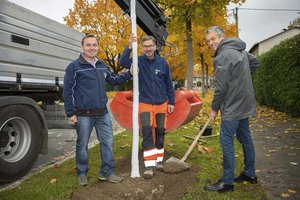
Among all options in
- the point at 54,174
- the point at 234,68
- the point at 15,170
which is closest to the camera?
the point at 234,68

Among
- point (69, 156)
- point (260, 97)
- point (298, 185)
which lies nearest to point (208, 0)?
point (260, 97)

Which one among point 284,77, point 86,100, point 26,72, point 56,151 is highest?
point 284,77

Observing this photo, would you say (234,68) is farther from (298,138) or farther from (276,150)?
(298,138)

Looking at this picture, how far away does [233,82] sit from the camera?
12.7 ft

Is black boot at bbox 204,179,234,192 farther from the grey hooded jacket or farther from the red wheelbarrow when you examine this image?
the red wheelbarrow

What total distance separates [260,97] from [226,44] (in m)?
12.9

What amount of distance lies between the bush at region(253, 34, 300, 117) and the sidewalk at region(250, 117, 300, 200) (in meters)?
0.97

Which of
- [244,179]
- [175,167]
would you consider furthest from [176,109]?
[244,179]

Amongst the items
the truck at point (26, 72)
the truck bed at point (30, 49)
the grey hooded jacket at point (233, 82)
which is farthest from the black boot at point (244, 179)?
the truck bed at point (30, 49)

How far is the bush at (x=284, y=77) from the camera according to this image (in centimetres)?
1026

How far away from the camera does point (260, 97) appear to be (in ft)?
52.7

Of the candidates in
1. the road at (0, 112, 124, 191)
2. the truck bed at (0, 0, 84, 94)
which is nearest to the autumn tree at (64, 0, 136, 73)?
the road at (0, 112, 124, 191)

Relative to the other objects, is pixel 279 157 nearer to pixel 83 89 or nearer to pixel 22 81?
pixel 83 89

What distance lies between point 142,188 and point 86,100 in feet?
4.24
